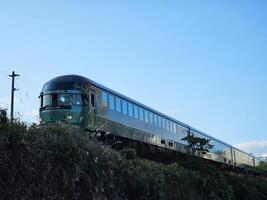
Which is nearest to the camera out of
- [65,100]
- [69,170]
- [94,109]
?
[69,170]

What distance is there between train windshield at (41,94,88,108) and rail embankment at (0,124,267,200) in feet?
28.4

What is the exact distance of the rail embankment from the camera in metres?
6.33

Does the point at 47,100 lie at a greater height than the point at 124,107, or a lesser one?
lesser

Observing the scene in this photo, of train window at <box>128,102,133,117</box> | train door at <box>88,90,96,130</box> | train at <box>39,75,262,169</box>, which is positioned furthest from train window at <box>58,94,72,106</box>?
train window at <box>128,102,133,117</box>

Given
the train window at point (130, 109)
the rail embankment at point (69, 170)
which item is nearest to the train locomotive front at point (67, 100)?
the train window at point (130, 109)

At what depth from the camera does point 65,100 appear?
1895 cm

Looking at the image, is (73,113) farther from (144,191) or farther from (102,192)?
(102,192)

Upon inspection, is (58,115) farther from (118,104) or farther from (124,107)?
(124,107)

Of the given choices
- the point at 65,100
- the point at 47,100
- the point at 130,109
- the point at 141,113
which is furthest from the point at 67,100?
the point at 141,113

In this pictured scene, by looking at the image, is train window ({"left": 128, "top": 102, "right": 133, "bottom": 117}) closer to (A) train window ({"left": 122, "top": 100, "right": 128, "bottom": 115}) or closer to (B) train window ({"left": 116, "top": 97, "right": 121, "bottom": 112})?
(A) train window ({"left": 122, "top": 100, "right": 128, "bottom": 115})

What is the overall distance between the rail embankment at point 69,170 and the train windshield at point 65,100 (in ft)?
28.4

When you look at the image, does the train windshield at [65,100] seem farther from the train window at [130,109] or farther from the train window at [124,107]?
the train window at [130,109]

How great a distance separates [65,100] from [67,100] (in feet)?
0.33

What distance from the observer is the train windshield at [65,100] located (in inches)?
741
